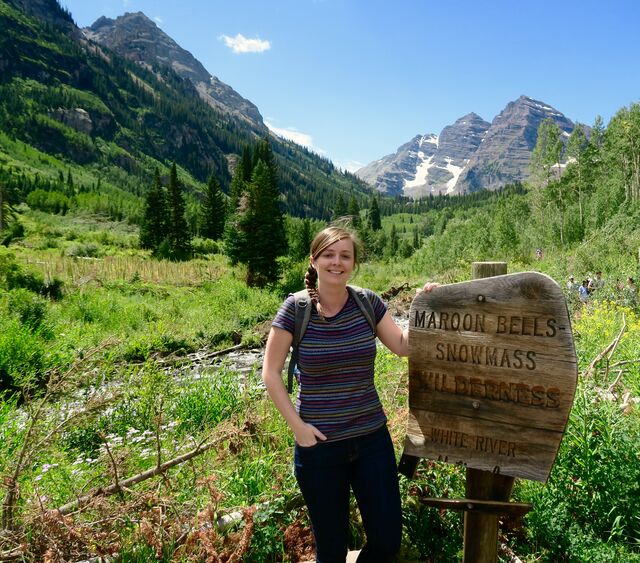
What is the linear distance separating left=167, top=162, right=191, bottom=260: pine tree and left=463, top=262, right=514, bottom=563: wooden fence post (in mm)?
38690

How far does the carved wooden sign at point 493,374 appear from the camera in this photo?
1885 millimetres

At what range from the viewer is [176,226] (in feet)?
137

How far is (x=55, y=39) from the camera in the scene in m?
166

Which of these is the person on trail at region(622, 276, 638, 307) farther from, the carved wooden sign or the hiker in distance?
the hiker in distance

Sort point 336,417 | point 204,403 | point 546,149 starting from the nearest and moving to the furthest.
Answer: point 336,417, point 204,403, point 546,149

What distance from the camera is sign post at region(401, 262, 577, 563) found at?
74.4 inches

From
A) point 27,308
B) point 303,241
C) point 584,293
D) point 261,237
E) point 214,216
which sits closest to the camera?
point 27,308

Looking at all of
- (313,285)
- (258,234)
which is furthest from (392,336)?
(258,234)

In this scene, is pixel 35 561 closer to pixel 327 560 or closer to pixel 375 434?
pixel 327 560

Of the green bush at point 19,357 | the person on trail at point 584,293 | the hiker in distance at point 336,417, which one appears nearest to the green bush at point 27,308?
the green bush at point 19,357

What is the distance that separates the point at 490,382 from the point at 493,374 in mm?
45

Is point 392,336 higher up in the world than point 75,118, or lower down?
lower down

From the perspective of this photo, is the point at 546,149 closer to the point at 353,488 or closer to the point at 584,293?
the point at 584,293

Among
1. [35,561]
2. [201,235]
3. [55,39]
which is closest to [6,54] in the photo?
[55,39]
